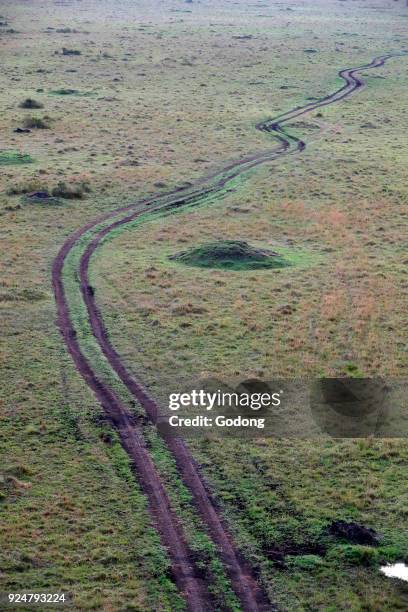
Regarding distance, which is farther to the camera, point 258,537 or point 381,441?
point 381,441

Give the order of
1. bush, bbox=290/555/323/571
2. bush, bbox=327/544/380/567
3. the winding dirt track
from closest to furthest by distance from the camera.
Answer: the winding dirt track, bush, bbox=290/555/323/571, bush, bbox=327/544/380/567

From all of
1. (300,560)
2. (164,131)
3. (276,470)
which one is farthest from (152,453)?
(164,131)

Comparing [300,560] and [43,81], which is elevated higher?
[43,81]

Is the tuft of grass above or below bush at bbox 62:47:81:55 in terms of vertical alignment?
below

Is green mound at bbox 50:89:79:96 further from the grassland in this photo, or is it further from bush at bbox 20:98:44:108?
bush at bbox 20:98:44:108

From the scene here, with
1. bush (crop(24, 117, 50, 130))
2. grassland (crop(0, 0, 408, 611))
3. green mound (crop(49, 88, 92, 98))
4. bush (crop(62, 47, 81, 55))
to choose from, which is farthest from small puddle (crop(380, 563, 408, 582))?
bush (crop(62, 47, 81, 55))

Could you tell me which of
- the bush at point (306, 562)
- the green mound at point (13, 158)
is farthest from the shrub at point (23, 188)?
the bush at point (306, 562)

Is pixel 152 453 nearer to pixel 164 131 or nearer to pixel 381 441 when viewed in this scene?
pixel 381 441
